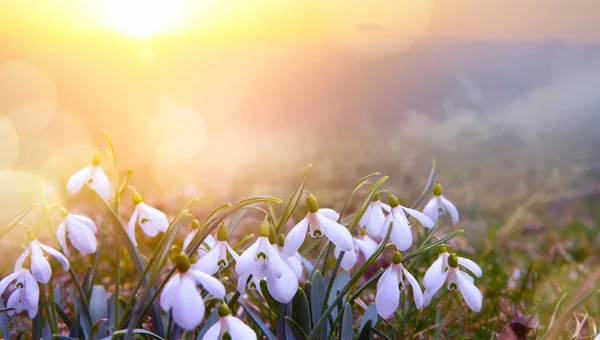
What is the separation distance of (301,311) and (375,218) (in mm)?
272

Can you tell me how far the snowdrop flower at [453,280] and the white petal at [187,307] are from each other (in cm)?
54

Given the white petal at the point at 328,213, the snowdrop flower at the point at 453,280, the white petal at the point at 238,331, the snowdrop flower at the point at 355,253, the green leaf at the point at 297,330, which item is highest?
the white petal at the point at 328,213

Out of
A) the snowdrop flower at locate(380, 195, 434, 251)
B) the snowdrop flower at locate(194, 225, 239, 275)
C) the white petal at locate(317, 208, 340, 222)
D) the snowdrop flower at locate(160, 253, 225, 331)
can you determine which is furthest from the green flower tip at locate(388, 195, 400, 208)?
the snowdrop flower at locate(160, 253, 225, 331)

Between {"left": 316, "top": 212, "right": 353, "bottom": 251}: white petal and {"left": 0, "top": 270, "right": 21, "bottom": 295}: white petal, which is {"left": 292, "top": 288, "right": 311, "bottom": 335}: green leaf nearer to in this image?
{"left": 316, "top": 212, "right": 353, "bottom": 251}: white petal

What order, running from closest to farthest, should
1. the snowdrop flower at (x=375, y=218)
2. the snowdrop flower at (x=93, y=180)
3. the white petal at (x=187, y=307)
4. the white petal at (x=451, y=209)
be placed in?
the white petal at (x=187, y=307) → the snowdrop flower at (x=375, y=218) → the snowdrop flower at (x=93, y=180) → the white petal at (x=451, y=209)

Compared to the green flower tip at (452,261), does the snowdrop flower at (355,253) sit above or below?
below

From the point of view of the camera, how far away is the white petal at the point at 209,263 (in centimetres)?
119

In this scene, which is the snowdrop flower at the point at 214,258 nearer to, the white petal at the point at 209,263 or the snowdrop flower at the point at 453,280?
the white petal at the point at 209,263

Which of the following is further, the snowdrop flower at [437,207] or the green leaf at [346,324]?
the snowdrop flower at [437,207]

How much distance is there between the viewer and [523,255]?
154 inches

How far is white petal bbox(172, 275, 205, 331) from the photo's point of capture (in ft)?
3.29

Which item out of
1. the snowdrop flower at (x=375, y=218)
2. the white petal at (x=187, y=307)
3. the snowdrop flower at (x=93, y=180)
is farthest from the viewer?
the snowdrop flower at (x=93, y=180)

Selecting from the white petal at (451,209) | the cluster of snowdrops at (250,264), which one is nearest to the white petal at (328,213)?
the cluster of snowdrops at (250,264)

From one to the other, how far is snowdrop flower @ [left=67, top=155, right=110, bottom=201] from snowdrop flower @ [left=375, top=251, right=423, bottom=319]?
2.37 ft
